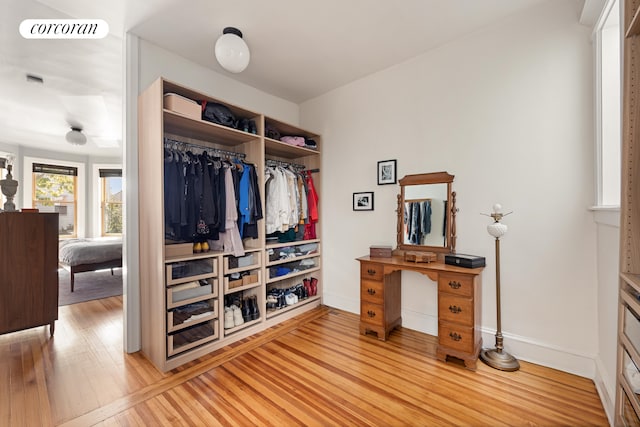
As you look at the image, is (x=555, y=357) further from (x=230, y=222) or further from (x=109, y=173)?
(x=109, y=173)

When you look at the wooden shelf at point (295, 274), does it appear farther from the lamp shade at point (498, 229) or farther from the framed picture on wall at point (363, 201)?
the lamp shade at point (498, 229)

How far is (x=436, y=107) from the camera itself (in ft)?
8.59

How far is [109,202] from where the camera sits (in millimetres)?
7141

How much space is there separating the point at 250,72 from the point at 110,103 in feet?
8.16

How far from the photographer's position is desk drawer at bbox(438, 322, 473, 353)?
80.7 inches

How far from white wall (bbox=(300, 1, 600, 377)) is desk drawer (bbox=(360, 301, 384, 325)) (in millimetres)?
418

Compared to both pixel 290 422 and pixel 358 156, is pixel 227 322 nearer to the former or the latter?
pixel 290 422

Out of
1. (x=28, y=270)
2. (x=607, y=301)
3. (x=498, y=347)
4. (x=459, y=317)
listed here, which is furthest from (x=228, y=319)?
(x=607, y=301)

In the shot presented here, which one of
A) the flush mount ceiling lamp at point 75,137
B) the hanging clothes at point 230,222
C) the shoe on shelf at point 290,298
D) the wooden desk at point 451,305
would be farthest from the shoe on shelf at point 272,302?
the flush mount ceiling lamp at point 75,137

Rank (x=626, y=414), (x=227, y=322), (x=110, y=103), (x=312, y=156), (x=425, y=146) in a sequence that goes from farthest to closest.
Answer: (x=110, y=103) → (x=312, y=156) → (x=425, y=146) → (x=227, y=322) → (x=626, y=414)

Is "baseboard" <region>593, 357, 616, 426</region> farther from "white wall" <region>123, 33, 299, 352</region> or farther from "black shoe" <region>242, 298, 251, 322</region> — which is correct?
"white wall" <region>123, 33, 299, 352</region>

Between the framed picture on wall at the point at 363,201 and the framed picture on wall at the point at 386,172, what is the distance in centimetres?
20

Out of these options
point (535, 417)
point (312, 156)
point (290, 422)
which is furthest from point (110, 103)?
point (535, 417)

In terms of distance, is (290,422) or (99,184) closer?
(290,422)
